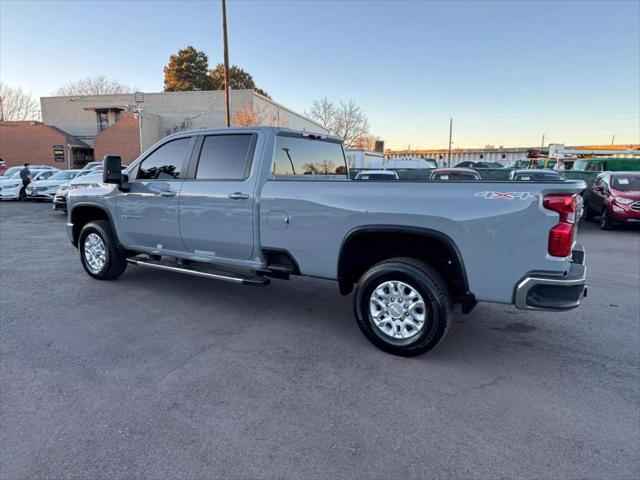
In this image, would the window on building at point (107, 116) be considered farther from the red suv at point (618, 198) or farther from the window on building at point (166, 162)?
the red suv at point (618, 198)

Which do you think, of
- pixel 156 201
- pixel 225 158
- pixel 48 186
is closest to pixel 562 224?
pixel 225 158

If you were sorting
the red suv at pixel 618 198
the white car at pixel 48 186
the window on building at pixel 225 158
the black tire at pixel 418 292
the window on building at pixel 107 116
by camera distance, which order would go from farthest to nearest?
the window on building at pixel 107 116, the white car at pixel 48 186, the red suv at pixel 618 198, the window on building at pixel 225 158, the black tire at pixel 418 292

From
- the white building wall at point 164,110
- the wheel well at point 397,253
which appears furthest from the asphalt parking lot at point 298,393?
the white building wall at point 164,110

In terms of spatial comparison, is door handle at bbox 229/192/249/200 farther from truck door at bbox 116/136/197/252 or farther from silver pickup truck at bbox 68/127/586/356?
truck door at bbox 116/136/197/252

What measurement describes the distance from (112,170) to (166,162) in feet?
2.23

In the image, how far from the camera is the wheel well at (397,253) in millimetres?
3482

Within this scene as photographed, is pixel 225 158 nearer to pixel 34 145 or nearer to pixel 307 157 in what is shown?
pixel 307 157

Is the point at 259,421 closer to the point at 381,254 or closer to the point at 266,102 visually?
the point at 381,254

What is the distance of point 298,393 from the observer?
3.10m

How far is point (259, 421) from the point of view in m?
2.75

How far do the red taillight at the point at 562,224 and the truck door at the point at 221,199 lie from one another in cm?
280

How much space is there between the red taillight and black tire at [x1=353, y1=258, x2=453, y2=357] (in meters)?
0.93

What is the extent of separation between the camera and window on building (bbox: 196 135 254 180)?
179 inches

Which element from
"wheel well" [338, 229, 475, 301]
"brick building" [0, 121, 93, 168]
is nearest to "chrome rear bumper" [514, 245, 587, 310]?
"wheel well" [338, 229, 475, 301]
